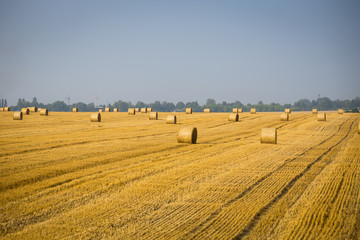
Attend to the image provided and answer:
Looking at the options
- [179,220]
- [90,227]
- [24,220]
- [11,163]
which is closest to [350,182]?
[179,220]

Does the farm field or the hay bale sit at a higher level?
the hay bale

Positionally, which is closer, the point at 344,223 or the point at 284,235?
the point at 284,235

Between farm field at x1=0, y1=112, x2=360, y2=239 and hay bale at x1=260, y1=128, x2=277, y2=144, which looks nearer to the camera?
farm field at x1=0, y1=112, x2=360, y2=239

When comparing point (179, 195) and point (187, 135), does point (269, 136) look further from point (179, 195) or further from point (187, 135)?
point (179, 195)

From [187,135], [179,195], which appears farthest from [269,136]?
[179,195]

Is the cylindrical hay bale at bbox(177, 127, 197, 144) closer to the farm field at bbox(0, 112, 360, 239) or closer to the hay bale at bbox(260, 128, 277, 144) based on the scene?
the hay bale at bbox(260, 128, 277, 144)

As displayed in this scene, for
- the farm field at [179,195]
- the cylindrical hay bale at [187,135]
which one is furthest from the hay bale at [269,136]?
the farm field at [179,195]

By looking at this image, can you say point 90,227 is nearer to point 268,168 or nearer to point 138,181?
point 138,181

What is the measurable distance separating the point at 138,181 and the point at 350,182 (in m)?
5.41

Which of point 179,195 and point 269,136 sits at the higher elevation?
point 269,136

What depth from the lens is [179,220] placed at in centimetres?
682

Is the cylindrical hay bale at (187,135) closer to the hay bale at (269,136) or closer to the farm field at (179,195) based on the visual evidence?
the hay bale at (269,136)

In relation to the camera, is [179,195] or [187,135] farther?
[187,135]

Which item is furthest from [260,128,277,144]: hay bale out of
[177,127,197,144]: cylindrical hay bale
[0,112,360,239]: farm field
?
[0,112,360,239]: farm field
